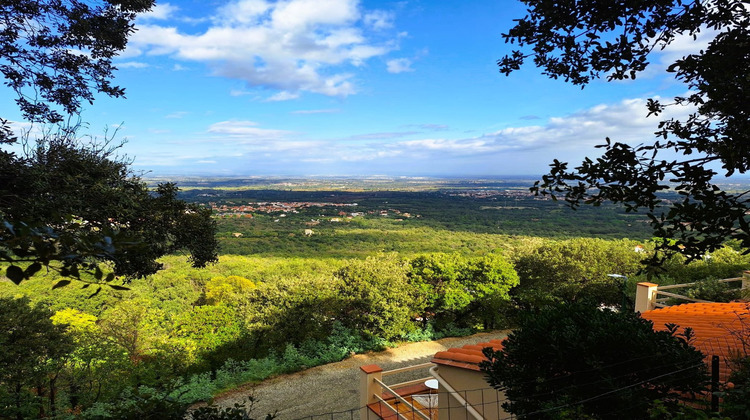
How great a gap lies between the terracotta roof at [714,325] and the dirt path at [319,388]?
6165 millimetres

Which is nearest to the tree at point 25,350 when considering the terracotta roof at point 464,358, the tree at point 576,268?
the terracotta roof at point 464,358

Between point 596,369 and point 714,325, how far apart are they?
3781 mm

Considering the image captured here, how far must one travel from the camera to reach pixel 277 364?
446 inches

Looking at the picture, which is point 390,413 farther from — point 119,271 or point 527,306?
point 527,306

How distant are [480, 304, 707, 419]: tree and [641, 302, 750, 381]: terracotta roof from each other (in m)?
0.82

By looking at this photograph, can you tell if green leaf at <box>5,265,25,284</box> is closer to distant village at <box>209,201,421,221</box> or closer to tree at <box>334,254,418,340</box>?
tree at <box>334,254,418,340</box>

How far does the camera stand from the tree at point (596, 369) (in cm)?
279

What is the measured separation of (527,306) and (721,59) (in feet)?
47.2

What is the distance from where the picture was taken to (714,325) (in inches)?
204

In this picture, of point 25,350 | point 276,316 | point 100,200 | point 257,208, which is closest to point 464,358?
point 100,200

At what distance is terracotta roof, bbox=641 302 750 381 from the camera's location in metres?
4.14

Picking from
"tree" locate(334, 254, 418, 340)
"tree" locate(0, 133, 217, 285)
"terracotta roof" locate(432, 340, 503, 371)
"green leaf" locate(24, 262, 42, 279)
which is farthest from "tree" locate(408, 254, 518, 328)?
A: "green leaf" locate(24, 262, 42, 279)

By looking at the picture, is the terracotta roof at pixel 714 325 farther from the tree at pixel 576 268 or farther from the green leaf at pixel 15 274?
the tree at pixel 576 268

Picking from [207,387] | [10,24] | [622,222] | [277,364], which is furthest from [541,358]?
[622,222]
